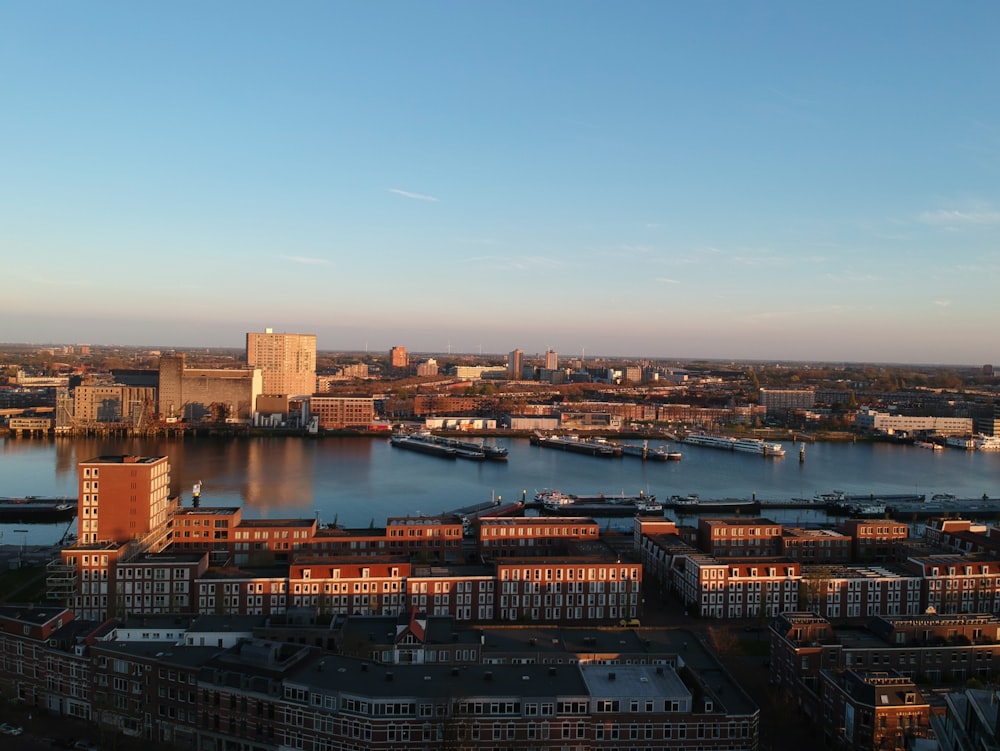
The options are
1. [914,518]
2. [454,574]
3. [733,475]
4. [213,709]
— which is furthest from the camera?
[733,475]

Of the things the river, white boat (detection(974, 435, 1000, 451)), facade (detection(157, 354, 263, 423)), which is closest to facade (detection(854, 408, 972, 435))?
white boat (detection(974, 435, 1000, 451))

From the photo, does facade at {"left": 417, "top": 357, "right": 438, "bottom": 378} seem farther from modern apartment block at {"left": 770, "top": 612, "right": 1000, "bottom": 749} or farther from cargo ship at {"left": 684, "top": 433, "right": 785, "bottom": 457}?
modern apartment block at {"left": 770, "top": 612, "right": 1000, "bottom": 749}

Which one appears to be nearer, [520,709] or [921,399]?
[520,709]

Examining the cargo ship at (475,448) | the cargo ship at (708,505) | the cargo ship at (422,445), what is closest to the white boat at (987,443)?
the cargo ship at (708,505)

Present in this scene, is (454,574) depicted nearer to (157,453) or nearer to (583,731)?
(583,731)

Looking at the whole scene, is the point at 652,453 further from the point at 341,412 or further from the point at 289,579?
the point at 289,579

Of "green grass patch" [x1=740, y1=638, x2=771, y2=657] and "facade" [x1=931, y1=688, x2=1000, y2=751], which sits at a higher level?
"facade" [x1=931, y1=688, x2=1000, y2=751]

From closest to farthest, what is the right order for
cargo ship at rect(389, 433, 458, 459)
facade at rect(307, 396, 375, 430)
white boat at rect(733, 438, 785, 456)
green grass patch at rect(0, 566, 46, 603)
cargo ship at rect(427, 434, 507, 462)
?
1. green grass patch at rect(0, 566, 46, 603)
2. cargo ship at rect(427, 434, 507, 462)
3. cargo ship at rect(389, 433, 458, 459)
4. white boat at rect(733, 438, 785, 456)
5. facade at rect(307, 396, 375, 430)

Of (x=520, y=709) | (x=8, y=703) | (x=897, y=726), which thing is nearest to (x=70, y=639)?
(x=8, y=703)
